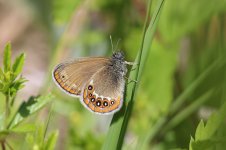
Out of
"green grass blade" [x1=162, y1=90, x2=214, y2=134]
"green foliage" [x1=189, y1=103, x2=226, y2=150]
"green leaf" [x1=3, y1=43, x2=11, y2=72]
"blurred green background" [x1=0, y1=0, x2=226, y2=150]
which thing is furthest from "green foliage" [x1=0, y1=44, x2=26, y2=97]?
"green grass blade" [x1=162, y1=90, x2=214, y2=134]

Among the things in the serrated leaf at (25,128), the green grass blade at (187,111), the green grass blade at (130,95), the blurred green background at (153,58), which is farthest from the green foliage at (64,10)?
the serrated leaf at (25,128)

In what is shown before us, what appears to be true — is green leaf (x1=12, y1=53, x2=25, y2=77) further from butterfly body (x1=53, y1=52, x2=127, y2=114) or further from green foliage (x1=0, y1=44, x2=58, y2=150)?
butterfly body (x1=53, y1=52, x2=127, y2=114)

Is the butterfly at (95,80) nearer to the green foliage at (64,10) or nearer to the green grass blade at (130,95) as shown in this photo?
the green grass blade at (130,95)

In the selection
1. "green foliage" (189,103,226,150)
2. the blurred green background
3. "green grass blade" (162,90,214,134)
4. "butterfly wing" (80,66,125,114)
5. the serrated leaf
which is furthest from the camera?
the blurred green background

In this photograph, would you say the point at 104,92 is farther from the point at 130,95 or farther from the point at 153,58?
the point at 153,58

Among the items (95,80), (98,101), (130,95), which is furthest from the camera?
(95,80)

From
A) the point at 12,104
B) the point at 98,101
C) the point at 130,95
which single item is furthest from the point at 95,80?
the point at 12,104

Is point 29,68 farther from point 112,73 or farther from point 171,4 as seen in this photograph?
point 112,73
